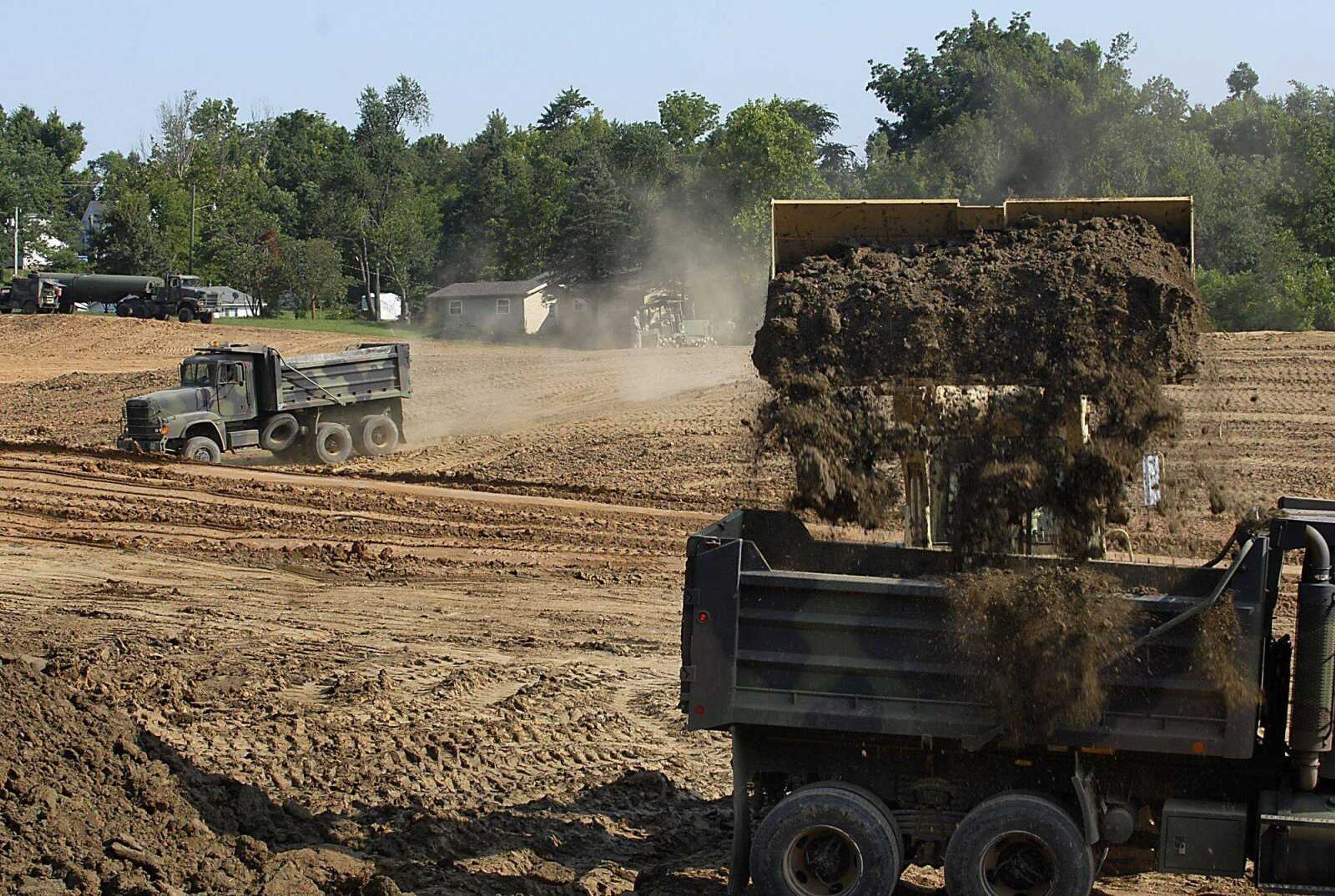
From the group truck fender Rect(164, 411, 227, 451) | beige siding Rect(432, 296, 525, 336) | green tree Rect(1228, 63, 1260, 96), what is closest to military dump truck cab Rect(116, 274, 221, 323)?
beige siding Rect(432, 296, 525, 336)

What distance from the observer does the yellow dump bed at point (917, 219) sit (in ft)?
27.6

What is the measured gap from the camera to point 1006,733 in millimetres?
6184

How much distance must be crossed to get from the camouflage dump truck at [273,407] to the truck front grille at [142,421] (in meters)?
0.01

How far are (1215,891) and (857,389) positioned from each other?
315cm

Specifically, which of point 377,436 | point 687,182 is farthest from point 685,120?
point 377,436

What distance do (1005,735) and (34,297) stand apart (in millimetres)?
50560

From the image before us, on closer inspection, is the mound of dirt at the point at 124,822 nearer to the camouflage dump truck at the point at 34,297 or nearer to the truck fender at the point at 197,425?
the truck fender at the point at 197,425

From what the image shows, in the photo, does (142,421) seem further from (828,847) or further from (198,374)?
(828,847)

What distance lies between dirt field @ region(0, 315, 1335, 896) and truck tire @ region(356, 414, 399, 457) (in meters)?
0.47

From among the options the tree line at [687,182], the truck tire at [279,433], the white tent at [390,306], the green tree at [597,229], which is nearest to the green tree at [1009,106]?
the tree line at [687,182]

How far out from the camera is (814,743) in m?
6.57

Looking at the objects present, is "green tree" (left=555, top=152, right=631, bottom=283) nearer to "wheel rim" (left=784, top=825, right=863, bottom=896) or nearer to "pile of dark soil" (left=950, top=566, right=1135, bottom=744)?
"wheel rim" (left=784, top=825, right=863, bottom=896)

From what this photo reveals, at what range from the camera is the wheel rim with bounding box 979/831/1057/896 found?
20.5 feet

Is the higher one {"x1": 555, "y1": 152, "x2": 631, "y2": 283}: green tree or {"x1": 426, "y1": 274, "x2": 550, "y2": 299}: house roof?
{"x1": 555, "y1": 152, "x2": 631, "y2": 283}: green tree
